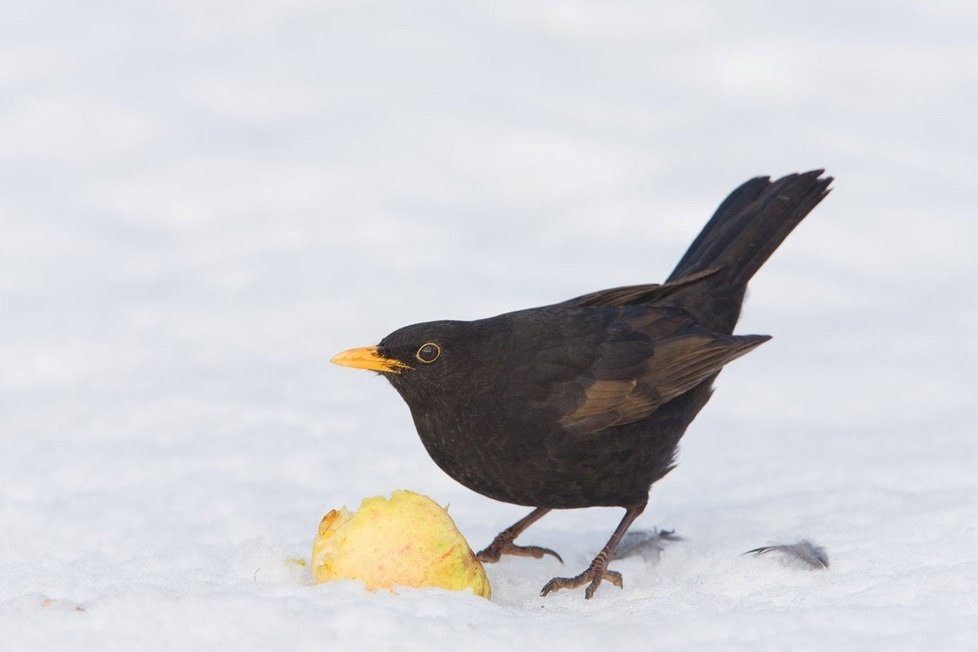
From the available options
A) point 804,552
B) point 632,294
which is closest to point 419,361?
point 632,294

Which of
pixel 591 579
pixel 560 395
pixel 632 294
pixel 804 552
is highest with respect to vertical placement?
pixel 632 294

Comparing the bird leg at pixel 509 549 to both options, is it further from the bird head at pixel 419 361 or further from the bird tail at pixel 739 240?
the bird tail at pixel 739 240

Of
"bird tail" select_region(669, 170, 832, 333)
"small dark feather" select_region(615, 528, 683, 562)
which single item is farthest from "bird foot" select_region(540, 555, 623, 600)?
"bird tail" select_region(669, 170, 832, 333)

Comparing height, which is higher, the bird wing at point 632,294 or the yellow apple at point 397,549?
the bird wing at point 632,294

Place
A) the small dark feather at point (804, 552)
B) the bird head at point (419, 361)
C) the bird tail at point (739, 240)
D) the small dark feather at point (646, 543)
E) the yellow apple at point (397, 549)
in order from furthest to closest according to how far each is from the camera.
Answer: the bird tail at point (739, 240) → the small dark feather at point (646, 543) → the bird head at point (419, 361) → the small dark feather at point (804, 552) → the yellow apple at point (397, 549)

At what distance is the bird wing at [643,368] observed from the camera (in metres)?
5.34

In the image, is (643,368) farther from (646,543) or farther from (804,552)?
(804,552)

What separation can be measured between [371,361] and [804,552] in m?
1.81

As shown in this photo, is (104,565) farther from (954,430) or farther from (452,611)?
(954,430)

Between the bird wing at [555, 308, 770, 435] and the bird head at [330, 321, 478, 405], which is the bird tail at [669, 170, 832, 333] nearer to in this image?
the bird wing at [555, 308, 770, 435]

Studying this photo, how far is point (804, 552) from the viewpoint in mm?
5094

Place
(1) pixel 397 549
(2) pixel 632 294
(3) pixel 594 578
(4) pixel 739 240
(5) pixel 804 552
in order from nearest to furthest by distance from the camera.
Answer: (1) pixel 397 549
(5) pixel 804 552
(3) pixel 594 578
(2) pixel 632 294
(4) pixel 739 240

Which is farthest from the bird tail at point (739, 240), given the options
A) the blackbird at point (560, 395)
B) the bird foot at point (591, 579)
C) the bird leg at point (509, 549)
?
the bird foot at point (591, 579)

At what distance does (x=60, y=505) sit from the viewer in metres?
6.01
